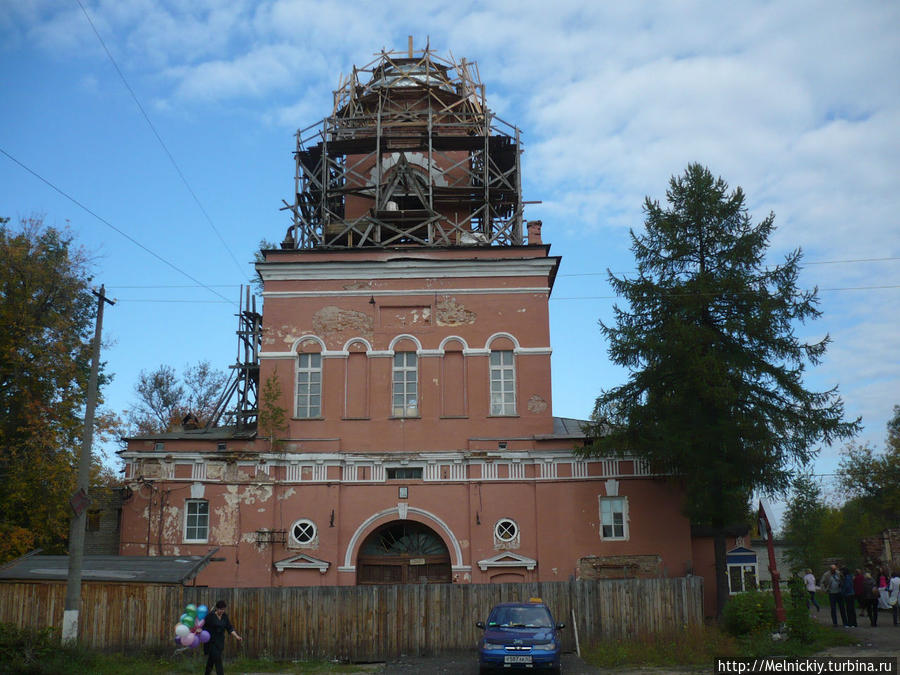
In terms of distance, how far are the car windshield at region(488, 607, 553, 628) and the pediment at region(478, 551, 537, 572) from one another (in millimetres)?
6506

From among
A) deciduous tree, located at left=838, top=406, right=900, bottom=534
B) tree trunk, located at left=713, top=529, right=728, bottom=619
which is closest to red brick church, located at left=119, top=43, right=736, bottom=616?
tree trunk, located at left=713, top=529, right=728, bottom=619

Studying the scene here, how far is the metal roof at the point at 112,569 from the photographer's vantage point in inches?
765

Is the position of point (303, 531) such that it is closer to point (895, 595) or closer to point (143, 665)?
point (143, 665)

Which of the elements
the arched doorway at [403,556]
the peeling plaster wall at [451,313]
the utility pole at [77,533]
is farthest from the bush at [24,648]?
the peeling plaster wall at [451,313]

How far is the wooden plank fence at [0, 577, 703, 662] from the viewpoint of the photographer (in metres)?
19.2

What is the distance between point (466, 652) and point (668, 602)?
16.9 ft

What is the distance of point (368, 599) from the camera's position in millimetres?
20047

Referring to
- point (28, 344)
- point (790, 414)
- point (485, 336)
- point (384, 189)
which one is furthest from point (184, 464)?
point (790, 414)

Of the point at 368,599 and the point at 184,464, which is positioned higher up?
the point at 184,464

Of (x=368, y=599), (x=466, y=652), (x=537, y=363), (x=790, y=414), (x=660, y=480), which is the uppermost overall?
(x=537, y=363)

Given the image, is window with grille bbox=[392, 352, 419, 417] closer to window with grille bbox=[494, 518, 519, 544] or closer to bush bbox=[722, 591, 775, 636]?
window with grille bbox=[494, 518, 519, 544]

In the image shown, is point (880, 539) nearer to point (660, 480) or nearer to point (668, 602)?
point (660, 480)

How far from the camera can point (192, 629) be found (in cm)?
1655

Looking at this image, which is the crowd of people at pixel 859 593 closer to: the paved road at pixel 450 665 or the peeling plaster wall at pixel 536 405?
the paved road at pixel 450 665
